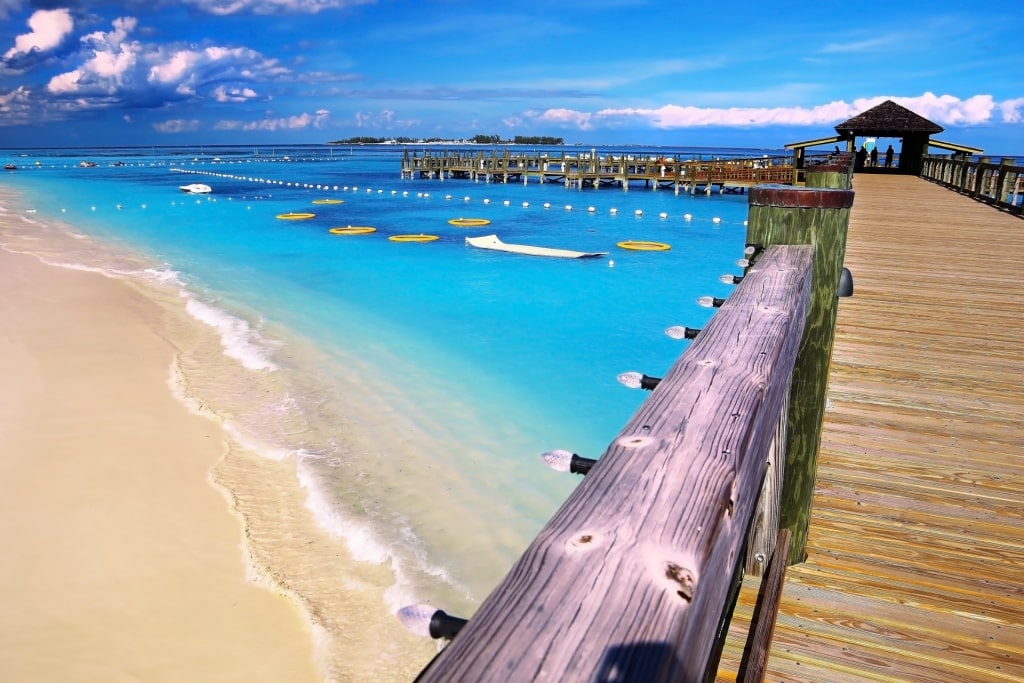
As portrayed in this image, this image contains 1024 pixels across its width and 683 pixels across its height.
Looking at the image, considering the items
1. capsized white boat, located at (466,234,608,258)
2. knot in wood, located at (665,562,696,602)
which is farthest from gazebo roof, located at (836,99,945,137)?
knot in wood, located at (665,562,696,602)

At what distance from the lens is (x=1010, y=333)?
520 cm

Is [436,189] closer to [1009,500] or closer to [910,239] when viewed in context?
[910,239]

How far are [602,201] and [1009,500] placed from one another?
40431 mm

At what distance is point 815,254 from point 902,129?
101ft

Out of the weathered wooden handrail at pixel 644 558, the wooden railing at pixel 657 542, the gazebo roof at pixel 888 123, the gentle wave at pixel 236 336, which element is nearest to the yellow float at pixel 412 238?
the gentle wave at pixel 236 336

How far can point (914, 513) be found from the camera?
3.02 meters

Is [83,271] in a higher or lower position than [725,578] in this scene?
lower

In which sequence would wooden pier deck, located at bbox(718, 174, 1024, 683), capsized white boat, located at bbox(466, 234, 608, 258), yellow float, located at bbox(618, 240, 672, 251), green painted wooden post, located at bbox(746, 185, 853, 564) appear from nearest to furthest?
green painted wooden post, located at bbox(746, 185, 853, 564) → wooden pier deck, located at bbox(718, 174, 1024, 683) → capsized white boat, located at bbox(466, 234, 608, 258) → yellow float, located at bbox(618, 240, 672, 251)

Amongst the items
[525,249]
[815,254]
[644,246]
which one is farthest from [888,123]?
[815,254]

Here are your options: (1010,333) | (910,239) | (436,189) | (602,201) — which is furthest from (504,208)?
(1010,333)

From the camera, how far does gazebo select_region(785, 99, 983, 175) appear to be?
88.4 ft

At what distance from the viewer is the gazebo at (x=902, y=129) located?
26938 mm

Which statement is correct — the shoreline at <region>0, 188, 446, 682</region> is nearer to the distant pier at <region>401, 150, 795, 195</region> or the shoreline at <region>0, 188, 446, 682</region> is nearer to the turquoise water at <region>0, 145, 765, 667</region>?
the turquoise water at <region>0, 145, 765, 667</region>

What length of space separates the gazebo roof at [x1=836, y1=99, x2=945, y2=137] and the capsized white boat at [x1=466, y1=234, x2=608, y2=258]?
1396cm
